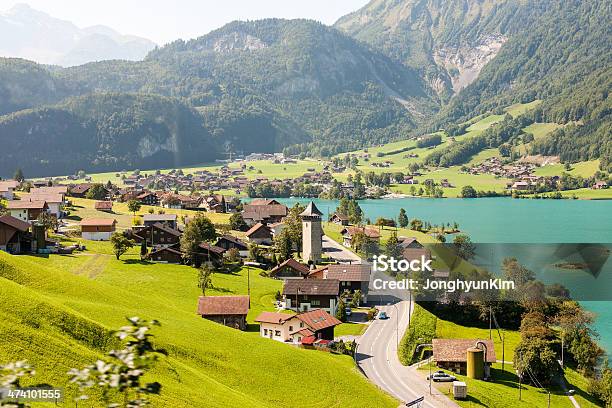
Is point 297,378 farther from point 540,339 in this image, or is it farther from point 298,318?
point 540,339

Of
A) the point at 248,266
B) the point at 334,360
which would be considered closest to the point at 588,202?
the point at 248,266

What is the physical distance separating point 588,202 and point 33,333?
147 meters

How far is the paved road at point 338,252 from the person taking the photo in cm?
7156

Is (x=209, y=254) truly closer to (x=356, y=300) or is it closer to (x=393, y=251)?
(x=356, y=300)

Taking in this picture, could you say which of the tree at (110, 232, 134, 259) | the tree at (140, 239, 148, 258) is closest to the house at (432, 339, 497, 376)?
the tree at (110, 232, 134, 259)

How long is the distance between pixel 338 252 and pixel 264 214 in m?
22.9

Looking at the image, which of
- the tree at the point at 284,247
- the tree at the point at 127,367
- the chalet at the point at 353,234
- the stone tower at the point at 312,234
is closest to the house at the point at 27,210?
the tree at the point at 284,247

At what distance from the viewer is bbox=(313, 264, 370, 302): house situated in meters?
55.3

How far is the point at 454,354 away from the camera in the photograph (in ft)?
125

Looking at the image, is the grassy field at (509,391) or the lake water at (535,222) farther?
the lake water at (535,222)

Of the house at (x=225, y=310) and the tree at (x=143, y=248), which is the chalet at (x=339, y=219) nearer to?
the tree at (x=143, y=248)

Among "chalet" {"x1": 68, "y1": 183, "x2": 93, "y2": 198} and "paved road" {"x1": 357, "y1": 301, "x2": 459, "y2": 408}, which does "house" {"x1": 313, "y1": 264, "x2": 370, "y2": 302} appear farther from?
"chalet" {"x1": 68, "y1": 183, "x2": 93, "y2": 198}

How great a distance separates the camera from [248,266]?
63.8 meters

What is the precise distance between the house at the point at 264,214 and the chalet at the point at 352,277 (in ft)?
117
